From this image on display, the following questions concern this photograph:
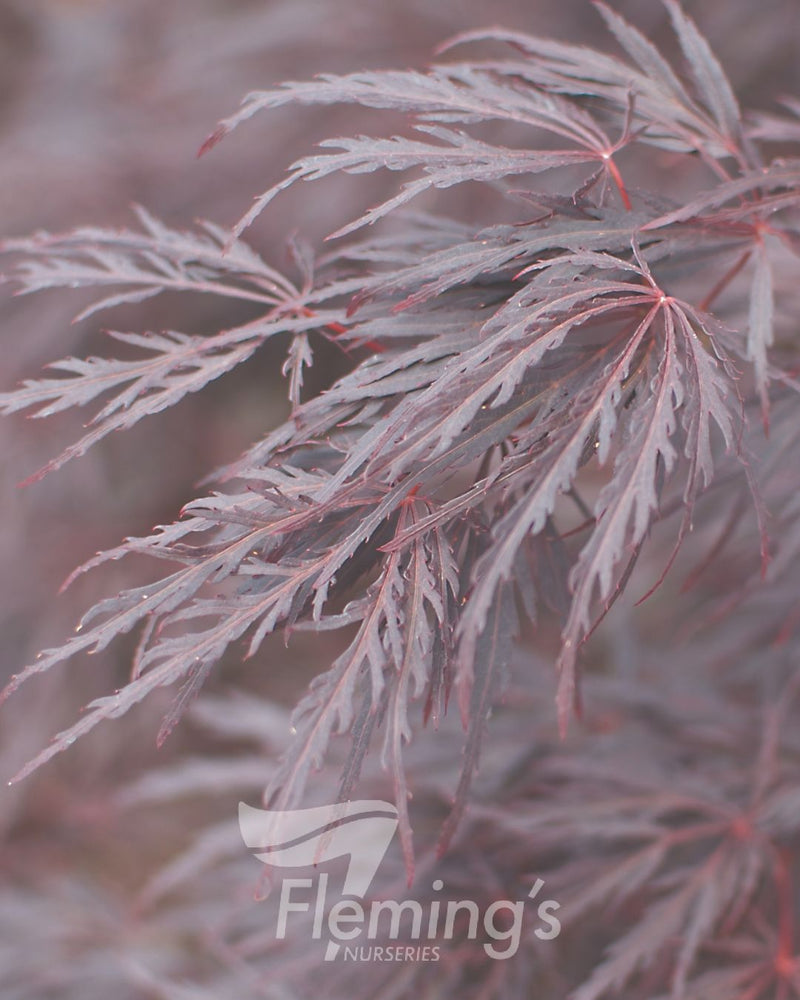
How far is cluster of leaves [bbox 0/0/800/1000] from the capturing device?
46 cm

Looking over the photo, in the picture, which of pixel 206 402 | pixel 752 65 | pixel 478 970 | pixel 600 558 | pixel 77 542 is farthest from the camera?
pixel 206 402

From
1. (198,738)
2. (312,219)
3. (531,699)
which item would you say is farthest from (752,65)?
(198,738)

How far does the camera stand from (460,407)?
462 mm

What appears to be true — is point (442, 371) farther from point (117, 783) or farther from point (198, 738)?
point (198, 738)

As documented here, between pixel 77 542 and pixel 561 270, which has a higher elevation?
pixel 77 542

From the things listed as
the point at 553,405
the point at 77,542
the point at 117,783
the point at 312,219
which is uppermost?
the point at 312,219

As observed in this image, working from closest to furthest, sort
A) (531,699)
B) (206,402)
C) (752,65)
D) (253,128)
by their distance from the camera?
(531,699), (752,65), (253,128), (206,402)

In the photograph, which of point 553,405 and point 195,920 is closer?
point 553,405

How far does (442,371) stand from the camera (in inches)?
19.9

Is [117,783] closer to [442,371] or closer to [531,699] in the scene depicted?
[531,699]

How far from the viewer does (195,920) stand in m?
1.00

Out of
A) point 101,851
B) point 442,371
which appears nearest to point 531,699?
point 442,371

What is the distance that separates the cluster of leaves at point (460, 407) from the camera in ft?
1.52

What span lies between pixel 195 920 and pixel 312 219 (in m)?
0.94
